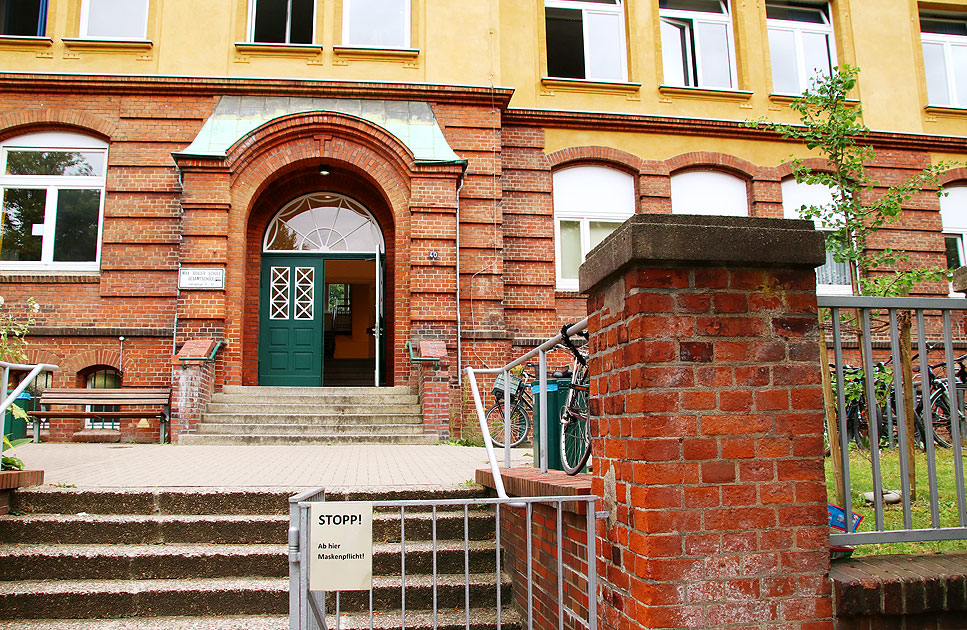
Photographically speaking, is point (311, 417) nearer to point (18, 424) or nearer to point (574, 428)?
point (18, 424)

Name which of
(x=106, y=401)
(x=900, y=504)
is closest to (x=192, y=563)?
(x=900, y=504)

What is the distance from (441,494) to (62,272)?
9565 millimetres

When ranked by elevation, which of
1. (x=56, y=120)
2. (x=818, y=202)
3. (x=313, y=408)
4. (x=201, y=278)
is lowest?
(x=313, y=408)

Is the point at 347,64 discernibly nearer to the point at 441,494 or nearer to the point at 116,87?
the point at 116,87

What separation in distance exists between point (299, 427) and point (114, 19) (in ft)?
27.3

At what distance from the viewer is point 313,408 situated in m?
10.7

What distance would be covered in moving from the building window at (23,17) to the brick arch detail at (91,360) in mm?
5883

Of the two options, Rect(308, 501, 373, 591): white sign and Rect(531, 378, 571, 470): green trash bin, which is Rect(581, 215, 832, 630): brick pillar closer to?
Rect(308, 501, 373, 591): white sign

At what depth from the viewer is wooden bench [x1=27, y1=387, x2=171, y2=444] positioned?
1046 cm

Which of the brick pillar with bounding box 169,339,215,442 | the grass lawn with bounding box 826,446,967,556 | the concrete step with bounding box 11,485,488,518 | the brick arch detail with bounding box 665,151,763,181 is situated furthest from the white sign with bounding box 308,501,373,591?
the brick arch detail with bounding box 665,151,763,181

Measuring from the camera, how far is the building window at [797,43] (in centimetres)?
1475

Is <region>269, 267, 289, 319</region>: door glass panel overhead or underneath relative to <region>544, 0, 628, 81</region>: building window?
underneath

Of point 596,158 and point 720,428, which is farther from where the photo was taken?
point 596,158

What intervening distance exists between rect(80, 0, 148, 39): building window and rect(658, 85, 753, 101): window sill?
9557mm
